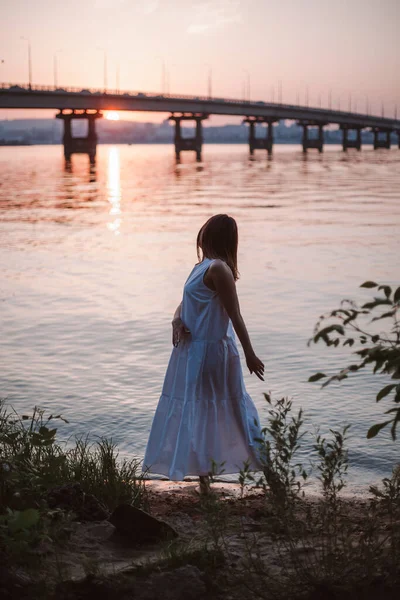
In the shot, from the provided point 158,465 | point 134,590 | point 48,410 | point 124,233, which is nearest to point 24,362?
point 48,410

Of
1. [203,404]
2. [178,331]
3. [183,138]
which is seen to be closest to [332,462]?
[203,404]

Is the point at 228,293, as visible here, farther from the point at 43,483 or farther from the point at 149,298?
the point at 149,298

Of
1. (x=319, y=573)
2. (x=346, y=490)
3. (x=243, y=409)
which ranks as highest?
(x=243, y=409)

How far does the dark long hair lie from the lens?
524 centimetres

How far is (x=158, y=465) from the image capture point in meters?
5.44

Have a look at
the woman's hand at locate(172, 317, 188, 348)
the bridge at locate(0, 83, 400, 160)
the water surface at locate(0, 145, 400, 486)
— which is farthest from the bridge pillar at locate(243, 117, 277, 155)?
the woman's hand at locate(172, 317, 188, 348)

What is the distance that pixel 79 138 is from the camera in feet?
379

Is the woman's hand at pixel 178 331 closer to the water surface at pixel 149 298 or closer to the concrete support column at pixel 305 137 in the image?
the water surface at pixel 149 298

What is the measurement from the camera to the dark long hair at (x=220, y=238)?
5242 mm

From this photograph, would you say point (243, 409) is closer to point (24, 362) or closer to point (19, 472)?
point (19, 472)

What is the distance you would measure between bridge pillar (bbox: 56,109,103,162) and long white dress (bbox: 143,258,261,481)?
110537 millimetres

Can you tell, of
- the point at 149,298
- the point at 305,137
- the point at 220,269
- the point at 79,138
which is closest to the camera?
the point at 220,269

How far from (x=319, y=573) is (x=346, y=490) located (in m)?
2.45

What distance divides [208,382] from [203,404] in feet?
0.44
